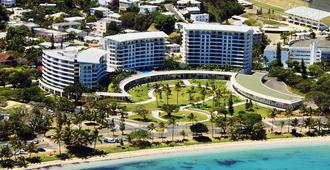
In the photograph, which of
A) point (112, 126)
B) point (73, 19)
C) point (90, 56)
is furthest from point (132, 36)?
point (73, 19)

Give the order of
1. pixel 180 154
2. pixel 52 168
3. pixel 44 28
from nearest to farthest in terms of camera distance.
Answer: pixel 52 168 → pixel 180 154 → pixel 44 28

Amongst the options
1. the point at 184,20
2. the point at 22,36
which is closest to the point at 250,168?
the point at 22,36

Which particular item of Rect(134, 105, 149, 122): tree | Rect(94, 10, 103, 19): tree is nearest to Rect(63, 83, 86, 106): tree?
Rect(134, 105, 149, 122): tree

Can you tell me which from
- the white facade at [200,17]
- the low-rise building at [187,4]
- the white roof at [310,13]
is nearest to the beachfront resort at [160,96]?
the white roof at [310,13]

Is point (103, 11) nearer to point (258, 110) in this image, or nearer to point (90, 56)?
point (90, 56)

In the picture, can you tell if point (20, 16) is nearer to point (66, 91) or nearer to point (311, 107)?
Result: point (66, 91)

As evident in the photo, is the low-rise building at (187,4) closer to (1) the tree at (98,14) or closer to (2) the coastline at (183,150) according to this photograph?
(1) the tree at (98,14)

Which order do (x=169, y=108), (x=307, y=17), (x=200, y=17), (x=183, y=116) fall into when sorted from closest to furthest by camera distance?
(x=169, y=108)
(x=183, y=116)
(x=200, y=17)
(x=307, y=17)
